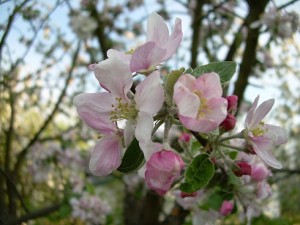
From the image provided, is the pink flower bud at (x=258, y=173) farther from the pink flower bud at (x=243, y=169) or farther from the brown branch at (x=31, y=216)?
the brown branch at (x=31, y=216)

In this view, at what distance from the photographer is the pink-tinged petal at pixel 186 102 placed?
82 centimetres

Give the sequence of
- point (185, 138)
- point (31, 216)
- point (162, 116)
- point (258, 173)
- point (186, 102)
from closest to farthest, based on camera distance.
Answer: point (186, 102) → point (162, 116) → point (185, 138) → point (258, 173) → point (31, 216)

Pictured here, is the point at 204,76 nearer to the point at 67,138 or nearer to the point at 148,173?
the point at 148,173

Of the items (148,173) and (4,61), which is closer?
(148,173)

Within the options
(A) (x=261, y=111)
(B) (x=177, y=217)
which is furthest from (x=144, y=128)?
(B) (x=177, y=217)

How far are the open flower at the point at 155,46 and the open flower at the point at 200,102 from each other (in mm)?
101

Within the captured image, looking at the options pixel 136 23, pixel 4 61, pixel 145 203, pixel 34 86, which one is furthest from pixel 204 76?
pixel 136 23

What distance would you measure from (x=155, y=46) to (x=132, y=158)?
11.4 inches

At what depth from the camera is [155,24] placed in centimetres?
100

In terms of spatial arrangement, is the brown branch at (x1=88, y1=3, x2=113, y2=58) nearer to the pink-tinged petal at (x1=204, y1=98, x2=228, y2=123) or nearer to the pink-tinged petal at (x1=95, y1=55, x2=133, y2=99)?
the pink-tinged petal at (x1=95, y1=55, x2=133, y2=99)

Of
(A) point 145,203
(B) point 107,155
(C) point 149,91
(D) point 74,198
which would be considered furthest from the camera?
(A) point 145,203

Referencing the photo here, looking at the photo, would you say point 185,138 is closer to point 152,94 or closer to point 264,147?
point 264,147

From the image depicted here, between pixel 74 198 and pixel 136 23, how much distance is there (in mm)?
3598

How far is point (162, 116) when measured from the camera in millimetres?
934
